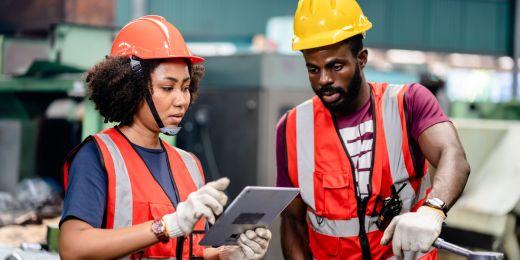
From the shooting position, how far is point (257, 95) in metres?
6.76

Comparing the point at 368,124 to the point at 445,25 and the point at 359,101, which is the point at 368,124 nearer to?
the point at 359,101

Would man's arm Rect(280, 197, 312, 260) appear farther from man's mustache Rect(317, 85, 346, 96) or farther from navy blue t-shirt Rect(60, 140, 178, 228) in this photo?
navy blue t-shirt Rect(60, 140, 178, 228)

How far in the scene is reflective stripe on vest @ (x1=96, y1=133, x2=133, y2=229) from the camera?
256cm

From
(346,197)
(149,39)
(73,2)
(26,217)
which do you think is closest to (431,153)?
(346,197)

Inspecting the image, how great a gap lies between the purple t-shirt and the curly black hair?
0.92 meters

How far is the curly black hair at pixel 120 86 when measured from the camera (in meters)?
2.73

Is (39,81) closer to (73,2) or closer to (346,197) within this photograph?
(73,2)

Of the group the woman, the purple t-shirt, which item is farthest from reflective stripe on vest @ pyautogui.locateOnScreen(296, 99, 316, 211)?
the woman

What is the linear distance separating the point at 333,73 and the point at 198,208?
1044 millimetres

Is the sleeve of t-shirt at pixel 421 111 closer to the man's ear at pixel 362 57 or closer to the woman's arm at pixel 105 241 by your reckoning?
the man's ear at pixel 362 57

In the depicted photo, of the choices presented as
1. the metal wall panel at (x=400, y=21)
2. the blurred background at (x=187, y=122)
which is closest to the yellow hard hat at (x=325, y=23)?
the blurred background at (x=187, y=122)

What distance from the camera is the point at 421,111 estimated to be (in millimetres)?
3213

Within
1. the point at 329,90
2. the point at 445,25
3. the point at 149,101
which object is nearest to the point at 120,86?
the point at 149,101

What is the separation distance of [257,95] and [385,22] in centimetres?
660
